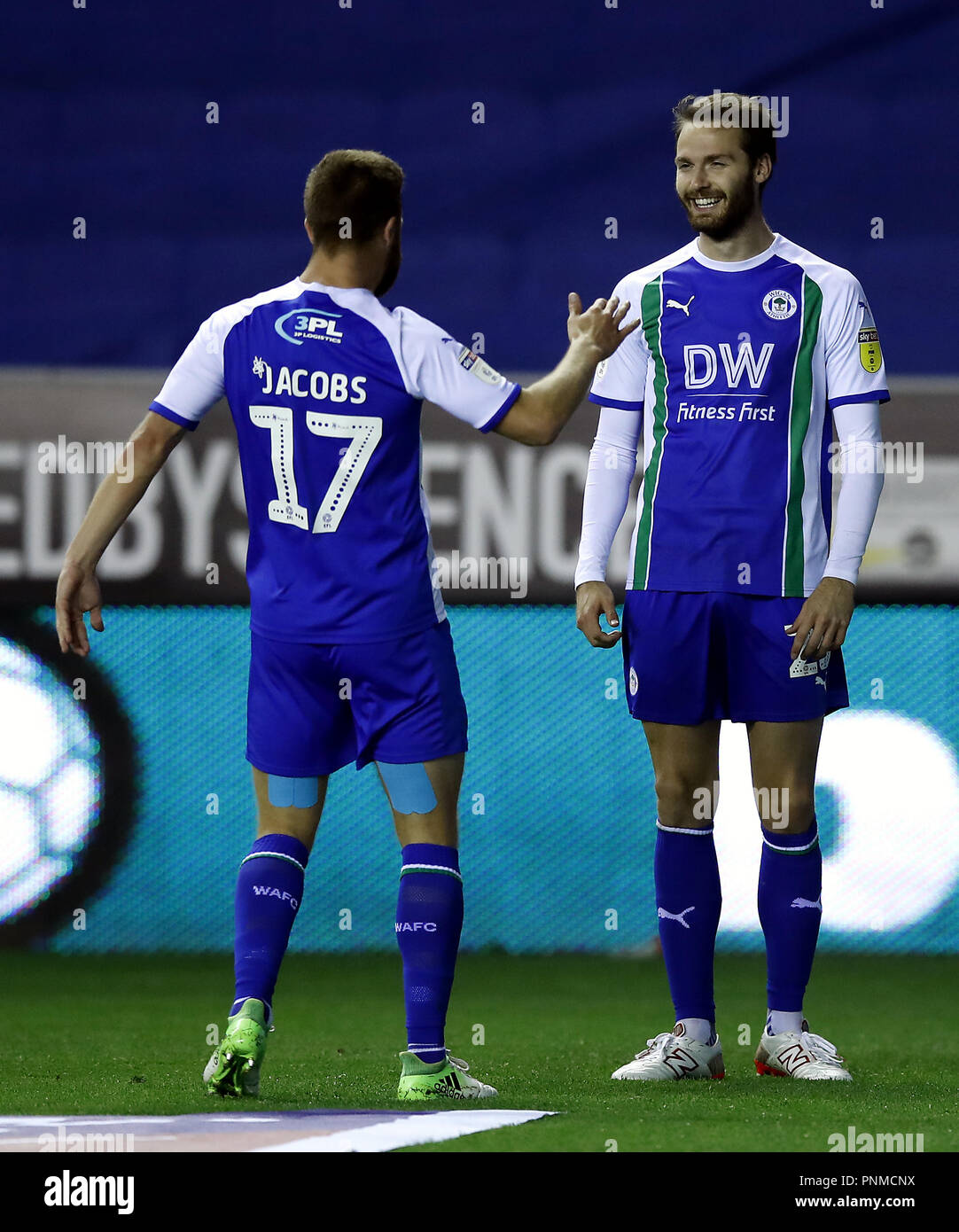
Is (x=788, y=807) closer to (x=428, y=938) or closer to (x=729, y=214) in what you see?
(x=428, y=938)

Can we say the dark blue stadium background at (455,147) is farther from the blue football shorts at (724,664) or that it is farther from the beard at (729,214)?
the blue football shorts at (724,664)

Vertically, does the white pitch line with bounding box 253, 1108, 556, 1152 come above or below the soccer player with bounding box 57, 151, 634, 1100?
below

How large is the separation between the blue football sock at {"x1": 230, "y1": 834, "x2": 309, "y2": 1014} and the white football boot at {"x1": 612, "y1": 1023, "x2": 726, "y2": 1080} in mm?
691

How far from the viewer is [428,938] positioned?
9.36 feet

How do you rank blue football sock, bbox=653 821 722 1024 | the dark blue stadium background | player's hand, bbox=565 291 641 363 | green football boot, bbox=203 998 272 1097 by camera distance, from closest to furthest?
green football boot, bbox=203 998 272 1097 → player's hand, bbox=565 291 641 363 → blue football sock, bbox=653 821 722 1024 → the dark blue stadium background

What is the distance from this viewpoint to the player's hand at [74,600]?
115 inches

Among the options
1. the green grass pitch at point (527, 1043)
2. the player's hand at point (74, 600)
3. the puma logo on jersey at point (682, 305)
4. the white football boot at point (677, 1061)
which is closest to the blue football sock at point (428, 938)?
the green grass pitch at point (527, 1043)

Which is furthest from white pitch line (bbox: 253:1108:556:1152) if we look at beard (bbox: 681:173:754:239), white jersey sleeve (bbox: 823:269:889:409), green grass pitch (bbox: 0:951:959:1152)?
beard (bbox: 681:173:754:239)

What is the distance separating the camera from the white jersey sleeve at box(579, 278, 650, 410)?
339 cm

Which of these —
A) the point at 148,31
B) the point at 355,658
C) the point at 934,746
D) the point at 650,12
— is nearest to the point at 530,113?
the point at 650,12

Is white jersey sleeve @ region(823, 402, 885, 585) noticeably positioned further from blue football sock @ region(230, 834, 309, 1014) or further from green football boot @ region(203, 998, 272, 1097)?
green football boot @ region(203, 998, 272, 1097)

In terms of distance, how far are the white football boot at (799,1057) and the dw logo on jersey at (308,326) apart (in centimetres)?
143
